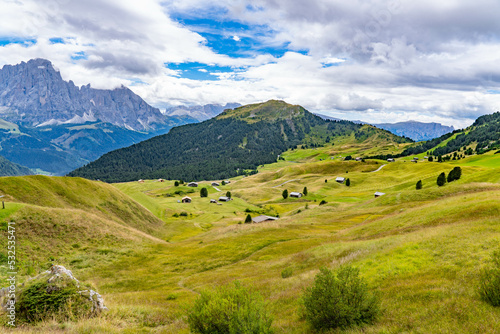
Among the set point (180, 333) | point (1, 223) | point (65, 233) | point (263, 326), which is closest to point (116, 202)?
point (65, 233)

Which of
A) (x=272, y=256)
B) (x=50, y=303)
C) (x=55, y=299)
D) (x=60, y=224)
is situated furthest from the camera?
(x=60, y=224)

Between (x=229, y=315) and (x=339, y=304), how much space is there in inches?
187

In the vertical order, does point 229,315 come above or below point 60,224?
below

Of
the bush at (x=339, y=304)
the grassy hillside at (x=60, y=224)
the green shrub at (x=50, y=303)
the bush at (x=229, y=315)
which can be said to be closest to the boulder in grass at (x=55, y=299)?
Answer: the green shrub at (x=50, y=303)

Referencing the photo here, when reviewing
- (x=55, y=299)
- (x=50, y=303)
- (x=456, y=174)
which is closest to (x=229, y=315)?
(x=55, y=299)

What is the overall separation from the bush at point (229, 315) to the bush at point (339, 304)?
234cm

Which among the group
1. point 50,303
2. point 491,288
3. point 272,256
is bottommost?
point 272,256

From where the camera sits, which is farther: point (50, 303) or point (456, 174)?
point (456, 174)

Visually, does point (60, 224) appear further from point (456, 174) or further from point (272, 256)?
point (456, 174)

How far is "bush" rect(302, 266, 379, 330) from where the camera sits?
36.3ft

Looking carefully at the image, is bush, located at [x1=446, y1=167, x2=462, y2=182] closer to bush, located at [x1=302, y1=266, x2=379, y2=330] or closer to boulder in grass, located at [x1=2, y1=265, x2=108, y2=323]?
bush, located at [x1=302, y1=266, x2=379, y2=330]

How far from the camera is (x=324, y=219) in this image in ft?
200

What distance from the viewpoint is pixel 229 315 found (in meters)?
11.0

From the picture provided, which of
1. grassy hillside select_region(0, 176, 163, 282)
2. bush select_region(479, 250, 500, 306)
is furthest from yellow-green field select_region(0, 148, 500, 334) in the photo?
bush select_region(479, 250, 500, 306)
